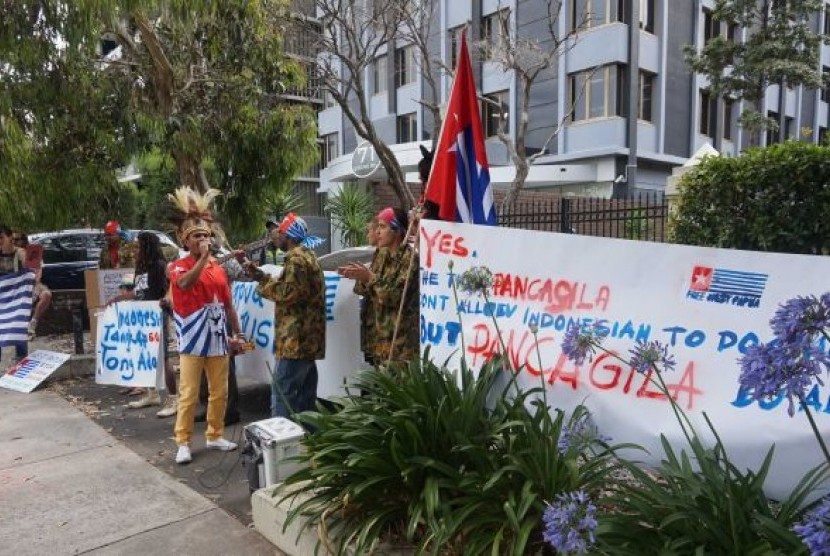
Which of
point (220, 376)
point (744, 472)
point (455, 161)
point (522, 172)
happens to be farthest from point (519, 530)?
point (522, 172)

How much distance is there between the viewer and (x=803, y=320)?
1835mm

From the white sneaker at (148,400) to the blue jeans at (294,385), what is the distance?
230 cm

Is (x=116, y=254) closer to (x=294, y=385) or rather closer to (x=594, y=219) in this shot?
(x=294, y=385)

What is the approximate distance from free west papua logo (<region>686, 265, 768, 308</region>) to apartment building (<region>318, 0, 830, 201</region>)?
57.8 ft

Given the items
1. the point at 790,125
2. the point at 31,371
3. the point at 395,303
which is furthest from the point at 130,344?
the point at 790,125

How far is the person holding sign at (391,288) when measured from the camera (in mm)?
4289

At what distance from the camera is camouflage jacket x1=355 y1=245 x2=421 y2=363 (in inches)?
169

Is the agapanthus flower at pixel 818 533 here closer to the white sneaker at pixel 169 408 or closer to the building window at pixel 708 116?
the white sneaker at pixel 169 408

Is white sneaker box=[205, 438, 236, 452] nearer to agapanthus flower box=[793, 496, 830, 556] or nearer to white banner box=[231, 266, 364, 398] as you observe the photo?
white banner box=[231, 266, 364, 398]

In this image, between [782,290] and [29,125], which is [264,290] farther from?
[29,125]

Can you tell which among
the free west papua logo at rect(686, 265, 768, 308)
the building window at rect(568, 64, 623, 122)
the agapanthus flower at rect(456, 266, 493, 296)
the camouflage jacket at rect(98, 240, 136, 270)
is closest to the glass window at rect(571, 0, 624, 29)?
the building window at rect(568, 64, 623, 122)

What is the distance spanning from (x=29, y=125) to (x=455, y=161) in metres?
6.01

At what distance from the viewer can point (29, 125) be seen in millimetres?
7699

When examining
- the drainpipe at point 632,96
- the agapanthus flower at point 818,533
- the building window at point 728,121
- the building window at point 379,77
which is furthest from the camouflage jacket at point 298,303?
the building window at point 379,77
